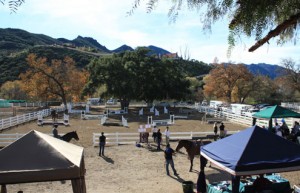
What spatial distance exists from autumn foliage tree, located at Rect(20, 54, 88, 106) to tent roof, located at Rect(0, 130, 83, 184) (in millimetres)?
40993

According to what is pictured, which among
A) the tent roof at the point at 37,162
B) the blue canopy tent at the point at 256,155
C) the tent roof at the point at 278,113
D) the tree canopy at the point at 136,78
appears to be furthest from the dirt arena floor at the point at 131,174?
the tree canopy at the point at 136,78

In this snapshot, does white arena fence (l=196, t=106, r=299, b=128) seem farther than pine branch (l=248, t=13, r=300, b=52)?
Yes

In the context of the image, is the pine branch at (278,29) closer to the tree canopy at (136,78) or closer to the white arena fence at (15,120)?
the white arena fence at (15,120)

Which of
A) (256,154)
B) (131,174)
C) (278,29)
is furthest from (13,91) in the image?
(278,29)

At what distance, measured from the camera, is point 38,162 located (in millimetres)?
6309

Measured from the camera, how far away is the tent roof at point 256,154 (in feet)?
24.0

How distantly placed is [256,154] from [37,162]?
4757 millimetres

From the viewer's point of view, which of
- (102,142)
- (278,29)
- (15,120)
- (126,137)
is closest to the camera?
(278,29)

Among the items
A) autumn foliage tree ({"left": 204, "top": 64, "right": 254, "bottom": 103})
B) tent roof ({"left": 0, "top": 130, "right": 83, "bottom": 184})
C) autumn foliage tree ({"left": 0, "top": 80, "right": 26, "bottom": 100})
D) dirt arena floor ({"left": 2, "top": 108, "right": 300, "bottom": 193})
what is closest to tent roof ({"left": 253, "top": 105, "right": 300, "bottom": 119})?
dirt arena floor ({"left": 2, "top": 108, "right": 300, "bottom": 193})

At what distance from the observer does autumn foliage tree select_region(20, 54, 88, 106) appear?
1849 inches

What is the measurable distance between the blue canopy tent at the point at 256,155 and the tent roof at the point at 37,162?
3.38 meters

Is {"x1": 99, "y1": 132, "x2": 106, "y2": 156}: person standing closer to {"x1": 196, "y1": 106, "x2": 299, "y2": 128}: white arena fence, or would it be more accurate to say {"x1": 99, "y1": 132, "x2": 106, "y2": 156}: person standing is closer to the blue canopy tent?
the blue canopy tent

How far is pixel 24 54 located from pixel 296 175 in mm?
105814

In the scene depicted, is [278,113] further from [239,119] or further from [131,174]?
[239,119]
